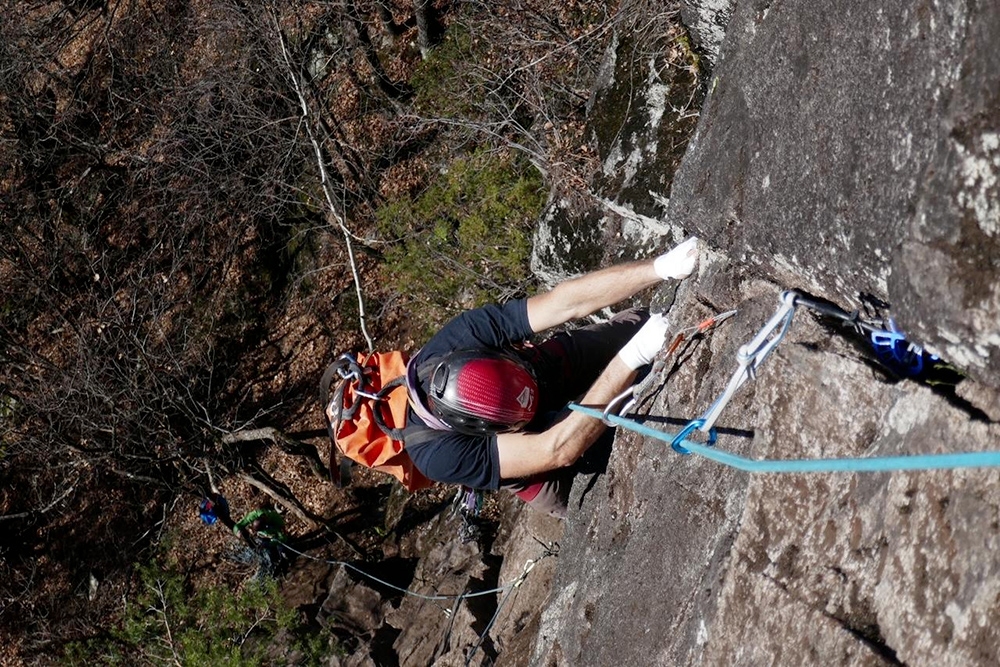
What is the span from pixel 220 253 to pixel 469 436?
414 inches

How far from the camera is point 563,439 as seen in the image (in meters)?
3.76

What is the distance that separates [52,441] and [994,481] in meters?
9.91

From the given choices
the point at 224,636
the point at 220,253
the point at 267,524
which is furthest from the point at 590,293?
the point at 220,253

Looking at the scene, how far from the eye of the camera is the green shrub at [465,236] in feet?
26.7

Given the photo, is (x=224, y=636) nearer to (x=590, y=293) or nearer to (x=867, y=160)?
(x=590, y=293)

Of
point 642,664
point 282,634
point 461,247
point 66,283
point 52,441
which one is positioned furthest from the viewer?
point 66,283

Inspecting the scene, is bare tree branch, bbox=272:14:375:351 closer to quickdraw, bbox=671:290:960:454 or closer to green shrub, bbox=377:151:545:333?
green shrub, bbox=377:151:545:333

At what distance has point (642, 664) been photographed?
319 centimetres

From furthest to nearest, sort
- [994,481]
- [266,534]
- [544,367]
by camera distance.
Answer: [266,534], [544,367], [994,481]

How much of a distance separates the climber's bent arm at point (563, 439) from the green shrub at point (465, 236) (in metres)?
4.10

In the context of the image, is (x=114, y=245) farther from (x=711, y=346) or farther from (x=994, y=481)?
(x=994, y=481)

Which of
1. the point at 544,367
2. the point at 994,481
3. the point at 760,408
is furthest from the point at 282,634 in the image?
the point at 994,481

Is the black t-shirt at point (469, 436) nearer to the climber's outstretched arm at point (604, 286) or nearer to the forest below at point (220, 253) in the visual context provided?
the climber's outstretched arm at point (604, 286)

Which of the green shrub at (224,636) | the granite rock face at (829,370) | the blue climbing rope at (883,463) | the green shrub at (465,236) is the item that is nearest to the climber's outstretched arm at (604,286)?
the granite rock face at (829,370)
